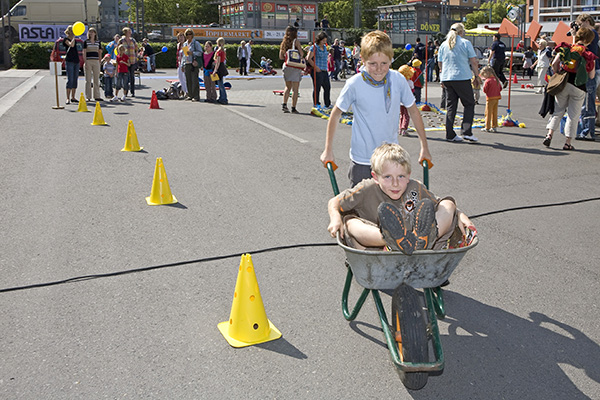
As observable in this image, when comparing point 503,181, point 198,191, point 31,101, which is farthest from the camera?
point 31,101

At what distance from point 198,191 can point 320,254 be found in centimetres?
268

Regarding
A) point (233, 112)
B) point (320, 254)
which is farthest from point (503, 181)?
point (233, 112)

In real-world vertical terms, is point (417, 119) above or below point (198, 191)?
above

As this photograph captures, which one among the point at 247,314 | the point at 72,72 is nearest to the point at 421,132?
the point at 247,314

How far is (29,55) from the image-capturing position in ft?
119

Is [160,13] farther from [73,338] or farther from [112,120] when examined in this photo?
[73,338]

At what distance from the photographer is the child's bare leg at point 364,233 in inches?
141

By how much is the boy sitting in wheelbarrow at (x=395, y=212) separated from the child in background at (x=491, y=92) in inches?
338

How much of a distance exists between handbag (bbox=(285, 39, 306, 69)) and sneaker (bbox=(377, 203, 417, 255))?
12.2 metres

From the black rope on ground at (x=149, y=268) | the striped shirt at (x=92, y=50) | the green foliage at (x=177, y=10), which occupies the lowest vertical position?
the black rope on ground at (x=149, y=268)

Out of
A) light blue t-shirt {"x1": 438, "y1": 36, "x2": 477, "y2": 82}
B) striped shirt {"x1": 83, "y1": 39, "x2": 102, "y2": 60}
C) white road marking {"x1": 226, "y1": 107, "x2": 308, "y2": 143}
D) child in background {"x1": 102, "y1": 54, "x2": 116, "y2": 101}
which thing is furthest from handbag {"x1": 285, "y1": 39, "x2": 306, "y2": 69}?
child in background {"x1": 102, "y1": 54, "x2": 116, "y2": 101}

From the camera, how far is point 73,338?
3914 millimetres

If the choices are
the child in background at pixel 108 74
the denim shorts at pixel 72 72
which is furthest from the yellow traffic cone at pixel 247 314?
the child in background at pixel 108 74

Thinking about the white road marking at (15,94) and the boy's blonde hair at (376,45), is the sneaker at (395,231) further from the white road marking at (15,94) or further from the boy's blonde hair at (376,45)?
the white road marking at (15,94)
